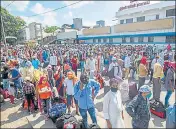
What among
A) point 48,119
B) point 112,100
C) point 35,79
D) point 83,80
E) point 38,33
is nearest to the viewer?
point 112,100

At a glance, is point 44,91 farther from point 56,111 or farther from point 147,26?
point 147,26

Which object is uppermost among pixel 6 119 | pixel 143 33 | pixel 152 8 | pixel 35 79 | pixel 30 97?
pixel 152 8

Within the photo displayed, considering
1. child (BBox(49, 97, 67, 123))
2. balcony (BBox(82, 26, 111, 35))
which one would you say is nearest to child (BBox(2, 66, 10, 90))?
child (BBox(49, 97, 67, 123))

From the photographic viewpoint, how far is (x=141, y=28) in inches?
1198

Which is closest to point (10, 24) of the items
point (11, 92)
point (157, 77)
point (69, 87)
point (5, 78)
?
point (5, 78)

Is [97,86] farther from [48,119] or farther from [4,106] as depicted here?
[4,106]

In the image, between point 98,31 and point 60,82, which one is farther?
point 98,31

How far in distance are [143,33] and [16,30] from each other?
3688cm

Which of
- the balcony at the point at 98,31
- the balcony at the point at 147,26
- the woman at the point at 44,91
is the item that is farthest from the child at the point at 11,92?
the balcony at the point at 98,31

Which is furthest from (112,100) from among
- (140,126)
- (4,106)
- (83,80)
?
(4,106)

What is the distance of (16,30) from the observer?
52.7 metres

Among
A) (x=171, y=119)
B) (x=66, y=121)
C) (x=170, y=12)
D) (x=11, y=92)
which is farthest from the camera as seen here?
(x=170, y=12)

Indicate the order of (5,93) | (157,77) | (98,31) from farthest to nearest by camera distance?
(98,31) → (5,93) → (157,77)

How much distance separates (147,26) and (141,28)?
1.14 meters
